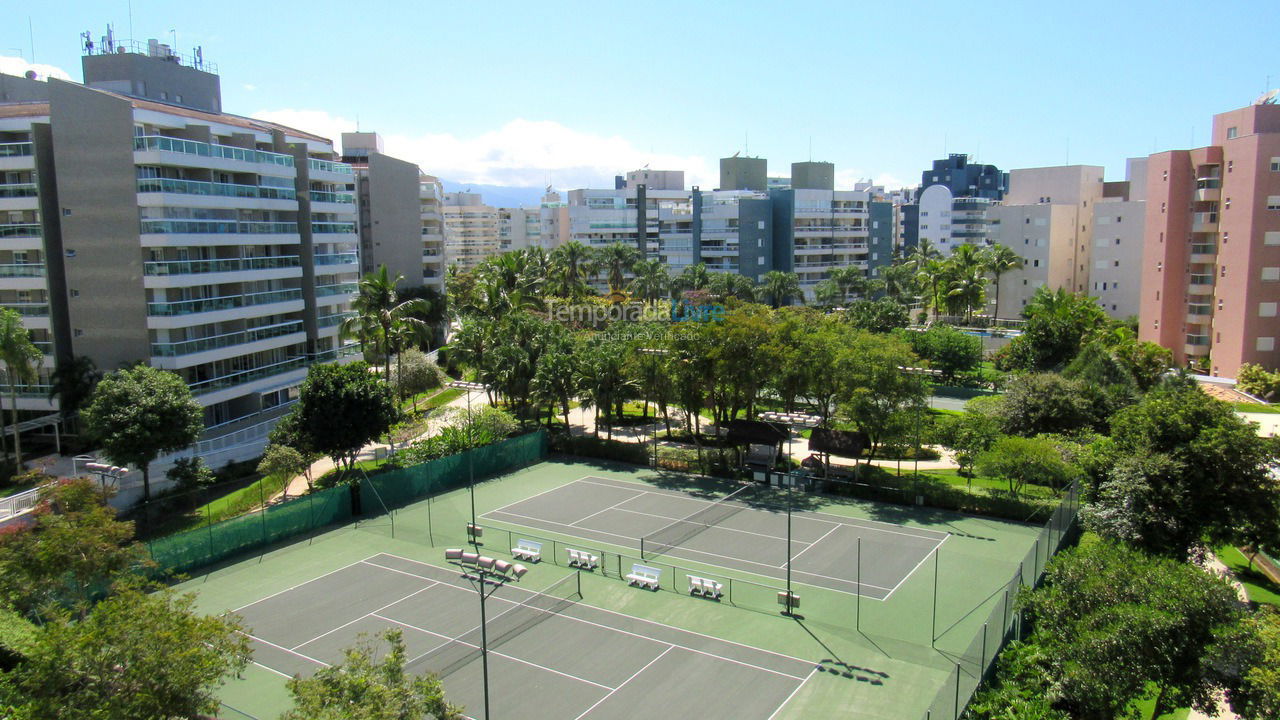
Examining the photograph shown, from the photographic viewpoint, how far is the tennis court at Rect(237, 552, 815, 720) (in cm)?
2220

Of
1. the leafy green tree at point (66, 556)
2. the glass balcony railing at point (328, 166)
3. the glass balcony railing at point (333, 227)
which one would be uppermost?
the glass balcony railing at point (328, 166)

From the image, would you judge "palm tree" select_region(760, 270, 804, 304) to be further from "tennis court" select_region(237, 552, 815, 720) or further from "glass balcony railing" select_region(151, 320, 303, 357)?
"tennis court" select_region(237, 552, 815, 720)

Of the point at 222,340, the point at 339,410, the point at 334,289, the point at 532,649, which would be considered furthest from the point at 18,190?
the point at 532,649

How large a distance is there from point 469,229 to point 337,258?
11046cm

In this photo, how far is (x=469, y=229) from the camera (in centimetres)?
17050

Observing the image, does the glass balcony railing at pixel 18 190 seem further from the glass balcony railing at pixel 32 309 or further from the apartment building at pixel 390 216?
the apartment building at pixel 390 216

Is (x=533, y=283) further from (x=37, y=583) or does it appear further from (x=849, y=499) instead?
(x=37, y=583)

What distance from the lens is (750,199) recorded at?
100 meters

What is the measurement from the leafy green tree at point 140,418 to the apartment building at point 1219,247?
64.8m

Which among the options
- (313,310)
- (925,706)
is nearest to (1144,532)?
(925,706)

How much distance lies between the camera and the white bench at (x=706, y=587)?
93.7 ft

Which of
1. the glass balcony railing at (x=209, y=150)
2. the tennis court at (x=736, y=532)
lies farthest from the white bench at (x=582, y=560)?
the glass balcony railing at (x=209, y=150)

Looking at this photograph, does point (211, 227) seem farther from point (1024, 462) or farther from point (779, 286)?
point (779, 286)

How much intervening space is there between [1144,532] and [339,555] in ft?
92.0
